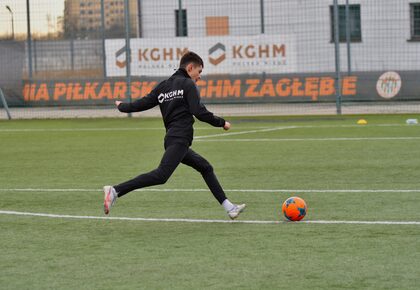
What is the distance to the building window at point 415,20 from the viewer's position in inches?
1209

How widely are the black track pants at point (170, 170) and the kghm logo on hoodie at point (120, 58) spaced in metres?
18.9

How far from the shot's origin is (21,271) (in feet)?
22.7

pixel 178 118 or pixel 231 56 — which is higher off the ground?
pixel 231 56

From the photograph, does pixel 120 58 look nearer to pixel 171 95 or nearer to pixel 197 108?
pixel 171 95

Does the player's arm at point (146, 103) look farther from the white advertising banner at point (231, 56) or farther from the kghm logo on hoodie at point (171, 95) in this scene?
the white advertising banner at point (231, 56)

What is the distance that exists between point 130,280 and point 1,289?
83 centimetres

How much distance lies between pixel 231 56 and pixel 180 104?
18.6m

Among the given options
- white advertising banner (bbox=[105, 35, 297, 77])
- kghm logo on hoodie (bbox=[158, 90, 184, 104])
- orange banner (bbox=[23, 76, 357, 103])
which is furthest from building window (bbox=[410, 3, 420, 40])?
kghm logo on hoodie (bbox=[158, 90, 184, 104])

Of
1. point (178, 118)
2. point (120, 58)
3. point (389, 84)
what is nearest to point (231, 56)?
point (120, 58)

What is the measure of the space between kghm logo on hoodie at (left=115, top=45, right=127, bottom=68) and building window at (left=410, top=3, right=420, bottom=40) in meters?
9.05

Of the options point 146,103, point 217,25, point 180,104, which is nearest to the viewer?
point 180,104

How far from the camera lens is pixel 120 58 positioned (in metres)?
28.0

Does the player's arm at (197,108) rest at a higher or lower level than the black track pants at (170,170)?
higher

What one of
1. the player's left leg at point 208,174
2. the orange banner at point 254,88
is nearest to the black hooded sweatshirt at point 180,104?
the player's left leg at point 208,174
